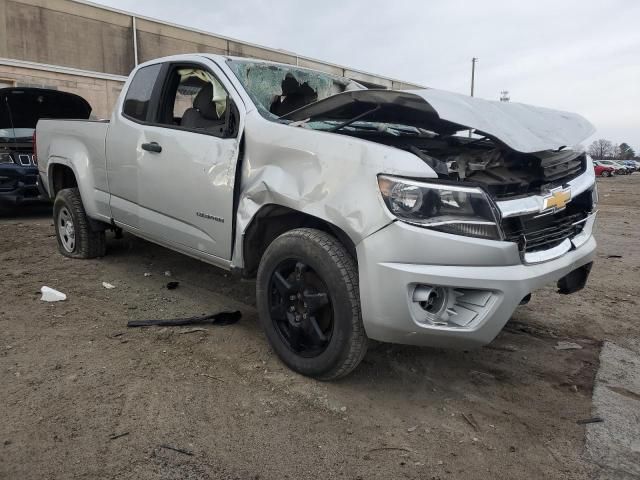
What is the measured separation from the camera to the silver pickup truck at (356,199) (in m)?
2.42

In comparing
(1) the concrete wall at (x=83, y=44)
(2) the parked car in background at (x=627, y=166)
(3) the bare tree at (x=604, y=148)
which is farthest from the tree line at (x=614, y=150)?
(1) the concrete wall at (x=83, y=44)

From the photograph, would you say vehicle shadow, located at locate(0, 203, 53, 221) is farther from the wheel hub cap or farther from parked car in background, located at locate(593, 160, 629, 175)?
parked car in background, located at locate(593, 160, 629, 175)

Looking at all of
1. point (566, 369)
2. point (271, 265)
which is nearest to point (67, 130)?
point (271, 265)

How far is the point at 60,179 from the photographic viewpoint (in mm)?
5605

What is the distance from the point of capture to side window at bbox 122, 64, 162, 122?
425 cm

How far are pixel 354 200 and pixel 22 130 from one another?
25.8ft

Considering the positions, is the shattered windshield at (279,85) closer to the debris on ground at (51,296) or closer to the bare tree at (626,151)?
the debris on ground at (51,296)

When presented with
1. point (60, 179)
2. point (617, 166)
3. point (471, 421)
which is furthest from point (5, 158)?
point (617, 166)

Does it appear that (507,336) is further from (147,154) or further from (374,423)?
(147,154)

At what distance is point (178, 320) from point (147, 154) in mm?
1322

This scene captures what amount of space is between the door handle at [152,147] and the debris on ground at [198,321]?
1.27 metres

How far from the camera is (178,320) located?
3719 mm

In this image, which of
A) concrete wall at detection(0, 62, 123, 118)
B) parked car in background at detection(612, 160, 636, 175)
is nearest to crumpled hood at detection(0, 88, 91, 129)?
concrete wall at detection(0, 62, 123, 118)

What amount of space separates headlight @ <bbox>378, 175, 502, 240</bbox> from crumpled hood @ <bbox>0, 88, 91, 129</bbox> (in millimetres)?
7290
